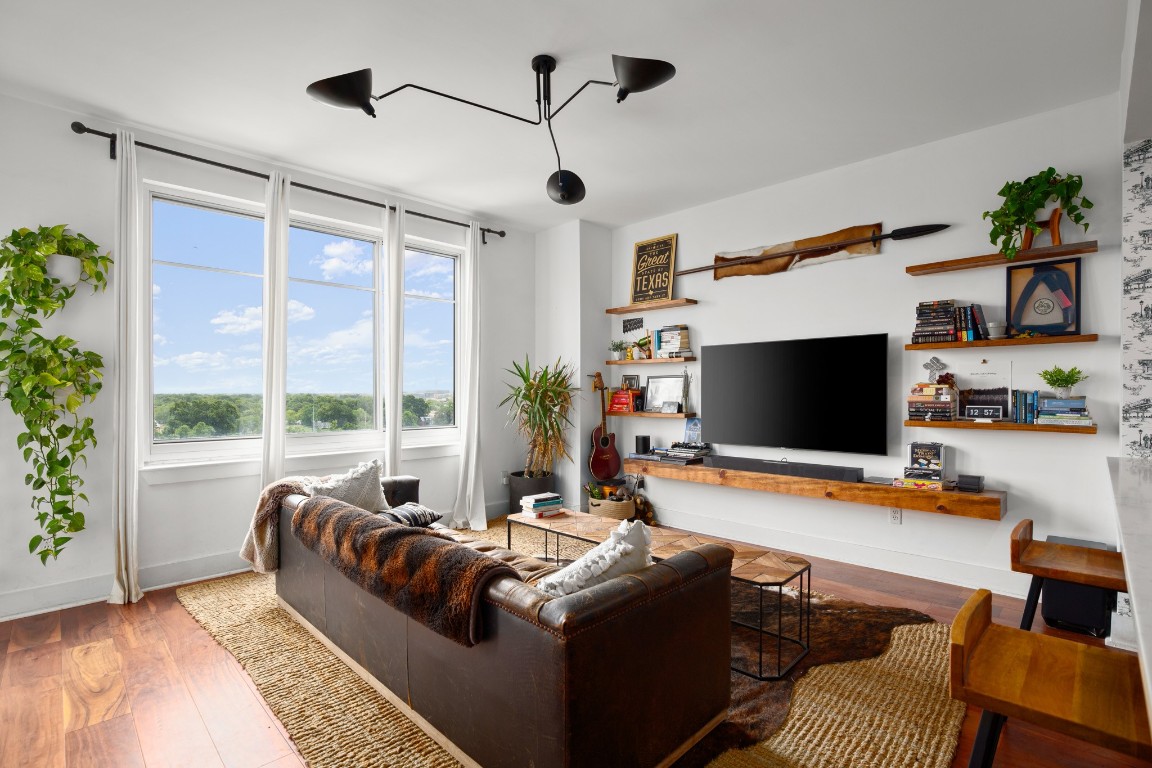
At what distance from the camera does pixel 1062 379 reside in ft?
10.4

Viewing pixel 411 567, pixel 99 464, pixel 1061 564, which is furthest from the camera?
pixel 99 464

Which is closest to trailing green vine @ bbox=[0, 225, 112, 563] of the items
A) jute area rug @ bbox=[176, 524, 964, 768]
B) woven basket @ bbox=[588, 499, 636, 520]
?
jute area rug @ bbox=[176, 524, 964, 768]

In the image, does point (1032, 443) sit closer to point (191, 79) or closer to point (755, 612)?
point (755, 612)

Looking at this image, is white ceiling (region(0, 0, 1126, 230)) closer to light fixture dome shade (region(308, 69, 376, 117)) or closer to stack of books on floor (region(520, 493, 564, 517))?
light fixture dome shade (region(308, 69, 376, 117))

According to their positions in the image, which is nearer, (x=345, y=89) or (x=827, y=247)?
(x=345, y=89)

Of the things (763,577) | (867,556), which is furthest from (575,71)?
(867,556)

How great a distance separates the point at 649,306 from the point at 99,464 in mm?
4087

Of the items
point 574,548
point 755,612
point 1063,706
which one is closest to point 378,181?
point 574,548

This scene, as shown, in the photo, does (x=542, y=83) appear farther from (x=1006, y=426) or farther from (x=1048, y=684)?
(x=1006, y=426)

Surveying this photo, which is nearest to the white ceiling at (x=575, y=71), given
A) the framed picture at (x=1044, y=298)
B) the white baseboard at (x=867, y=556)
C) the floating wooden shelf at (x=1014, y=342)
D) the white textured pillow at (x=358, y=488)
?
the framed picture at (x=1044, y=298)

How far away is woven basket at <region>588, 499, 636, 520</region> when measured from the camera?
5035 millimetres

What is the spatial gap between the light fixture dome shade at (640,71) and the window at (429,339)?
10.1 ft

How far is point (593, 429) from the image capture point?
18.3 ft

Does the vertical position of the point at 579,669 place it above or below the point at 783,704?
above
